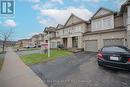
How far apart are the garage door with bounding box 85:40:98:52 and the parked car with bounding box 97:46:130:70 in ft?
43.0

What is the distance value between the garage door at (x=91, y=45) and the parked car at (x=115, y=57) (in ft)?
43.0

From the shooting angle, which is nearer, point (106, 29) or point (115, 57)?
point (115, 57)

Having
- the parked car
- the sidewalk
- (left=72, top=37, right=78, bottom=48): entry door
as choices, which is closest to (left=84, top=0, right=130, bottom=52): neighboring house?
(left=72, top=37, right=78, bottom=48): entry door

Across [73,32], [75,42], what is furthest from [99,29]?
[75,42]

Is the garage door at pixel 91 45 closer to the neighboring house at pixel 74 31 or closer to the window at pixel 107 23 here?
the neighboring house at pixel 74 31

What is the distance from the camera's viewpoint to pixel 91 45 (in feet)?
73.1

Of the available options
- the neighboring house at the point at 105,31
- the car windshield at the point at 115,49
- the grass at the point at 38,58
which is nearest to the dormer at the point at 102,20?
the neighboring house at the point at 105,31

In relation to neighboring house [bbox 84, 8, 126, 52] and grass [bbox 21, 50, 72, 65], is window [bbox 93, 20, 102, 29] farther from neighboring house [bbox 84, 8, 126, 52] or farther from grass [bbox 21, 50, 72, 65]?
grass [bbox 21, 50, 72, 65]

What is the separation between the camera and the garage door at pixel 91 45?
69.8 feet

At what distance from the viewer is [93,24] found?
23859mm

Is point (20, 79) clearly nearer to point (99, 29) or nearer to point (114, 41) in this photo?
point (114, 41)

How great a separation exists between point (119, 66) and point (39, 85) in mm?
4575

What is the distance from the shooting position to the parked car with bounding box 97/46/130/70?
7086 millimetres

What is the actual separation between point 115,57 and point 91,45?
1499cm
